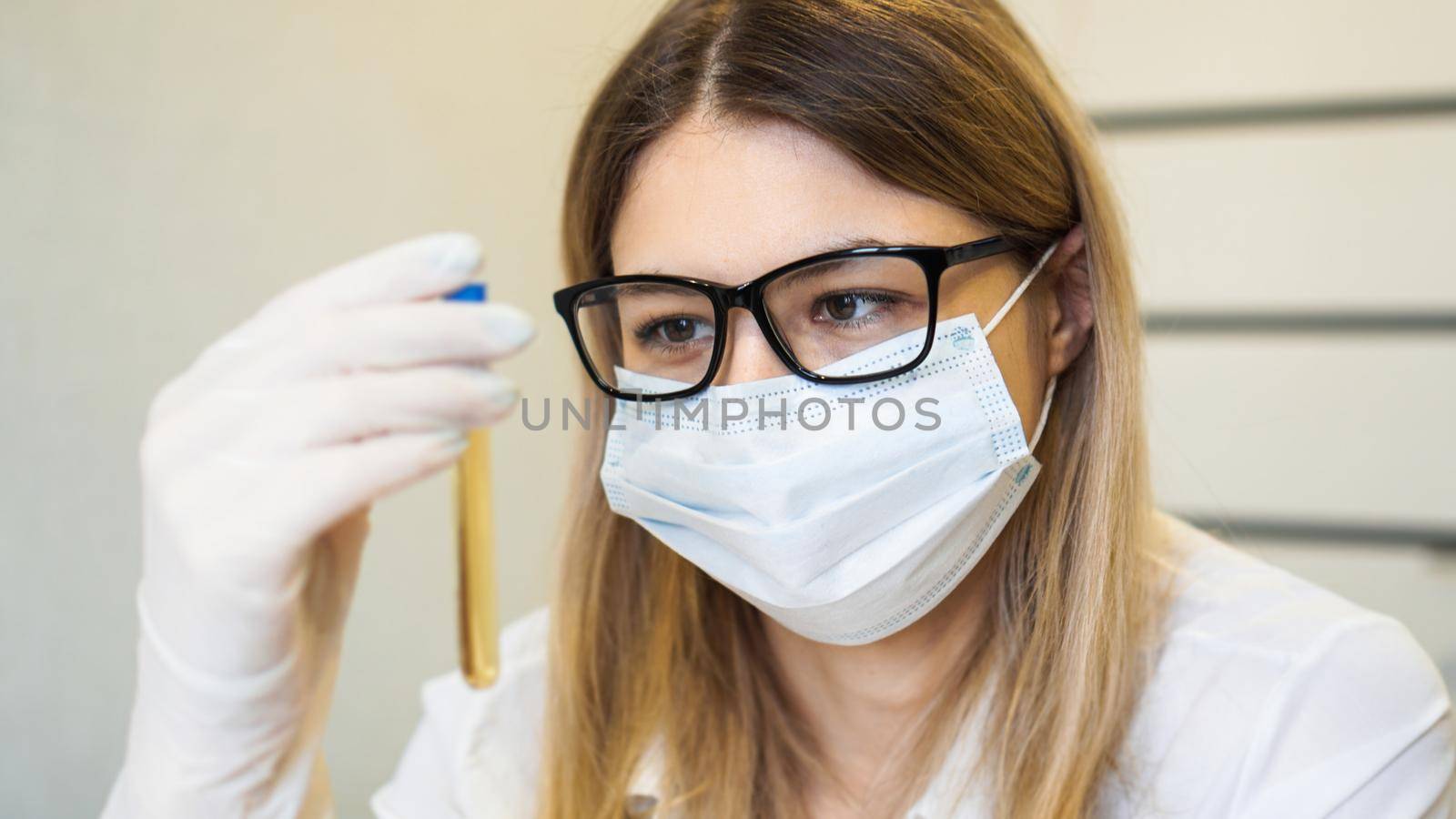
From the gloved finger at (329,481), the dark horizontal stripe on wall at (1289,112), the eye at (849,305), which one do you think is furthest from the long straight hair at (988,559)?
the dark horizontal stripe on wall at (1289,112)

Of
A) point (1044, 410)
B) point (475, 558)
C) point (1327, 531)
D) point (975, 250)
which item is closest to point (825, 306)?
point (975, 250)

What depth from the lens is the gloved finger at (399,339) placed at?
774 millimetres

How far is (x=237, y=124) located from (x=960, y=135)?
3.82 ft

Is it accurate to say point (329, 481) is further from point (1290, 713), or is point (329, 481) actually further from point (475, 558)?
point (1290, 713)

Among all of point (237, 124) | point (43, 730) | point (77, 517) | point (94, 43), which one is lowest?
point (43, 730)

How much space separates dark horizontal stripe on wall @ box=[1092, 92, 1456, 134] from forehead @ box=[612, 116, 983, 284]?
853 mm

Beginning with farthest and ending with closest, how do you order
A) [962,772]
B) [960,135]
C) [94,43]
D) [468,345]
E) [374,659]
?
[374,659], [94,43], [962,772], [960,135], [468,345]

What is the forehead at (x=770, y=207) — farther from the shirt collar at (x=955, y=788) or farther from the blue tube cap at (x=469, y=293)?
the shirt collar at (x=955, y=788)

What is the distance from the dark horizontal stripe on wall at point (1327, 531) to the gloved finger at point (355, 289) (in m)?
1.35

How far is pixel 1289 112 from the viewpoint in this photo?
168cm

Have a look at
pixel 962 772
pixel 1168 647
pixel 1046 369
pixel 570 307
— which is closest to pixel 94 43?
pixel 570 307

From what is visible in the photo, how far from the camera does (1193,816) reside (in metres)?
1.07

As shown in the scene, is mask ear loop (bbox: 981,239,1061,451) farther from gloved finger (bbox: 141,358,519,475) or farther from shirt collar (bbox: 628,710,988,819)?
gloved finger (bbox: 141,358,519,475)

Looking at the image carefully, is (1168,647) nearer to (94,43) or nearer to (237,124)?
(237,124)
